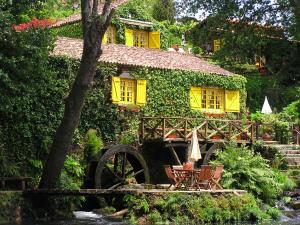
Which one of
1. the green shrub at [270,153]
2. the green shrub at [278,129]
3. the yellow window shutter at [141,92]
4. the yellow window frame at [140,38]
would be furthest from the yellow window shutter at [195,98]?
the yellow window frame at [140,38]

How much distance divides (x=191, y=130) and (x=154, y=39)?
9.02 meters

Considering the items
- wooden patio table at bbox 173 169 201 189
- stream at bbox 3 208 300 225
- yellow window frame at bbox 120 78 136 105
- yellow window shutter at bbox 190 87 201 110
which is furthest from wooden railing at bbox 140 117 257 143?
stream at bbox 3 208 300 225

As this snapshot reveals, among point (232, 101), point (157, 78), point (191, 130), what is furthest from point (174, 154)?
point (232, 101)

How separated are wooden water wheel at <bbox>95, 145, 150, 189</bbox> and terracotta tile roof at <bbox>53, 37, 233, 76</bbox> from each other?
4.31 m

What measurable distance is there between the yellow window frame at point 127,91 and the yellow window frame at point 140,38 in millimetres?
6349

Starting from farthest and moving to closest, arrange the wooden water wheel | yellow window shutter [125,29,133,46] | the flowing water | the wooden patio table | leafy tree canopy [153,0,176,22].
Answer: leafy tree canopy [153,0,176,22] → yellow window shutter [125,29,133,46] → the wooden water wheel → the wooden patio table → the flowing water

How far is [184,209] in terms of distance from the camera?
18.2 m

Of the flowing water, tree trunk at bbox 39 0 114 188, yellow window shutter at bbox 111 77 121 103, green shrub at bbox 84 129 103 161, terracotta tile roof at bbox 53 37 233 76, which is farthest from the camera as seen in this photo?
terracotta tile roof at bbox 53 37 233 76

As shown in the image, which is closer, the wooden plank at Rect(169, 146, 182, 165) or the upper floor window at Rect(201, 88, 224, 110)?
the wooden plank at Rect(169, 146, 182, 165)

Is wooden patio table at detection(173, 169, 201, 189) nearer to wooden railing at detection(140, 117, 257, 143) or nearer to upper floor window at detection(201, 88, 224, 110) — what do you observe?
wooden railing at detection(140, 117, 257, 143)

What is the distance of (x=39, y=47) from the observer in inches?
747

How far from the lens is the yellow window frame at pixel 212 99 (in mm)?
29141

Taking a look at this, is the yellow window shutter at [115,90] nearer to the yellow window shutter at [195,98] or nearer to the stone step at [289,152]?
the yellow window shutter at [195,98]

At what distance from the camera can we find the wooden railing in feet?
81.5
